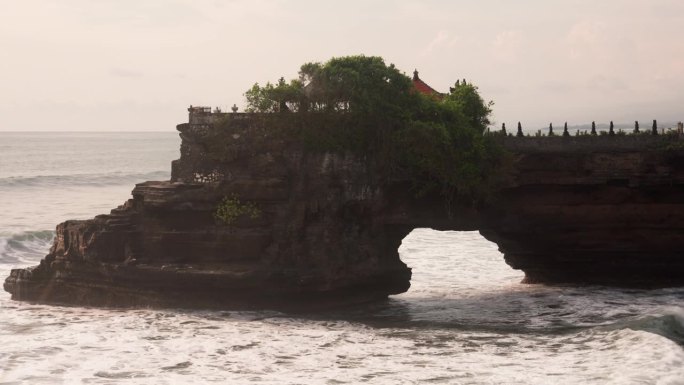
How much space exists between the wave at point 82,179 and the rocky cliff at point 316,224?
4875 cm

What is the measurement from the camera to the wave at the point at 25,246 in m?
41.5

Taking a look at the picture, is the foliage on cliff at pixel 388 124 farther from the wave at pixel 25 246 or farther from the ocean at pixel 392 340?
the wave at pixel 25 246

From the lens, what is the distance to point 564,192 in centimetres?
3184

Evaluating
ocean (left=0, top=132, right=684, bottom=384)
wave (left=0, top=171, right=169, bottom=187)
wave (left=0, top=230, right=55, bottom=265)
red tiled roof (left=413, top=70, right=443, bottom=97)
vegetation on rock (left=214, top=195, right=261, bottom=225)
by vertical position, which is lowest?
ocean (left=0, top=132, right=684, bottom=384)

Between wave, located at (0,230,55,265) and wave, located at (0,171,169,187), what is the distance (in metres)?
31.7

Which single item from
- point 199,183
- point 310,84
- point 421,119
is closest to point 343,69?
point 310,84

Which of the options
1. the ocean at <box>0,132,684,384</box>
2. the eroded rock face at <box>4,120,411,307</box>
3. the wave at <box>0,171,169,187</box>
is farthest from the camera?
the wave at <box>0,171,169,187</box>

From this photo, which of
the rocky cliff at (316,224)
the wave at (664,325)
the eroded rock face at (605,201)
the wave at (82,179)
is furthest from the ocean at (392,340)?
the wave at (82,179)

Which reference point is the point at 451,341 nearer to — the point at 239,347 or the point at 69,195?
the point at 239,347

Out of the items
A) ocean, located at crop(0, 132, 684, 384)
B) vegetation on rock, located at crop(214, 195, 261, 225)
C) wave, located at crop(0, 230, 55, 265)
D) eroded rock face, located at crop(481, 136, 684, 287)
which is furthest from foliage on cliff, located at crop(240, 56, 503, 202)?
wave, located at crop(0, 230, 55, 265)

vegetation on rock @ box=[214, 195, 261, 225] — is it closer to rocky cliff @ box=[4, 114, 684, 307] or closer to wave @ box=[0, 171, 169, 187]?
rocky cliff @ box=[4, 114, 684, 307]

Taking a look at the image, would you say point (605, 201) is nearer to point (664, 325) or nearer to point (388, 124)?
point (664, 325)

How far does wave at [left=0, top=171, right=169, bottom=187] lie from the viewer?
257 feet

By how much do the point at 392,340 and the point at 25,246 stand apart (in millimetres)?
26259
